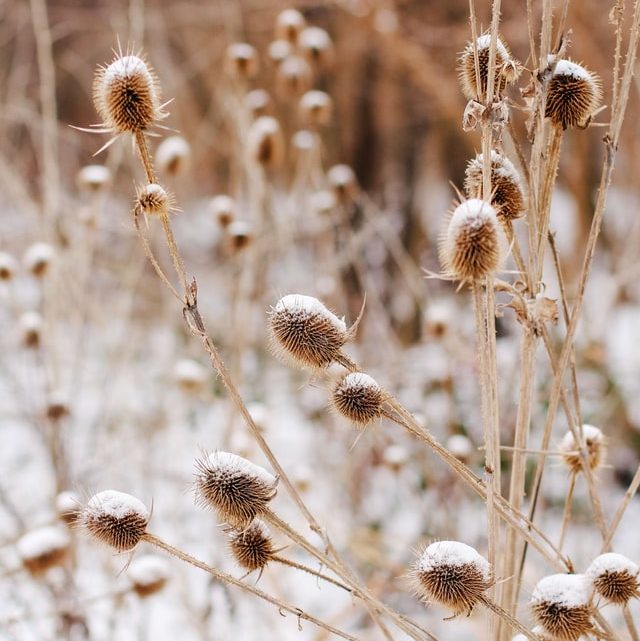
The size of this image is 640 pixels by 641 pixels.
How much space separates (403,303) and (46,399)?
150 inches

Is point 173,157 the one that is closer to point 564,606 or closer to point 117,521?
point 117,521

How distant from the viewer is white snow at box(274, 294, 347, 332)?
767mm

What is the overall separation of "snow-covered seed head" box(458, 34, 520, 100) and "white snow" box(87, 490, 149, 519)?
0.57 meters

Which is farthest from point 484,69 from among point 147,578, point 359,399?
point 147,578

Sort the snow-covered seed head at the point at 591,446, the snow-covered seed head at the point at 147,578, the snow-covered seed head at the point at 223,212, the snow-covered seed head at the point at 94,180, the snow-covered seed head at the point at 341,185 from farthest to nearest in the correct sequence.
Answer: the snow-covered seed head at the point at 341,185, the snow-covered seed head at the point at 223,212, the snow-covered seed head at the point at 94,180, the snow-covered seed head at the point at 147,578, the snow-covered seed head at the point at 591,446

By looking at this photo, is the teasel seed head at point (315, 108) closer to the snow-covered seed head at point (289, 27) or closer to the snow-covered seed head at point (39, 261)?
the snow-covered seed head at point (289, 27)

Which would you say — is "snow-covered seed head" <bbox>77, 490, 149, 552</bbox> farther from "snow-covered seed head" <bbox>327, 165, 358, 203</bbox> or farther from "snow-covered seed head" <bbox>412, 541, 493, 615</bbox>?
"snow-covered seed head" <bbox>327, 165, 358, 203</bbox>

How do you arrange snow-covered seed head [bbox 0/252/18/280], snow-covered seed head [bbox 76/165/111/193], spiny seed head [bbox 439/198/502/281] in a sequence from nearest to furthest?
spiny seed head [bbox 439/198/502/281] → snow-covered seed head [bbox 0/252/18/280] → snow-covered seed head [bbox 76/165/111/193]

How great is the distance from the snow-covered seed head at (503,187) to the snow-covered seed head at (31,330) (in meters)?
1.62

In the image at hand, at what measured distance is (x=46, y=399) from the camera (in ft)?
6.46

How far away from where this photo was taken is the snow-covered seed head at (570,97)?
30.7 inches

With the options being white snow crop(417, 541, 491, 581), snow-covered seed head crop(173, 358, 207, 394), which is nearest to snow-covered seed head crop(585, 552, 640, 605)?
white snow crop(417, 541, 491, 581)

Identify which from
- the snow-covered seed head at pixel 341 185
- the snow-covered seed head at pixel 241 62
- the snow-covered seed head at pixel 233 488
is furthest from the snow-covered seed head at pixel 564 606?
the snow-covered seed head at pixel 341 185

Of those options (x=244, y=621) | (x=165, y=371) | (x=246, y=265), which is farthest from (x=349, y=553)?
(x=246, y=265)
